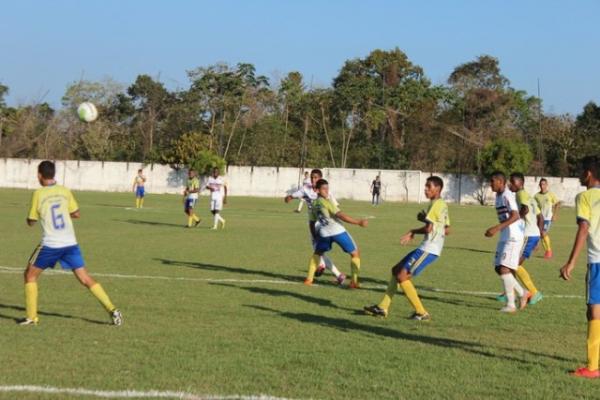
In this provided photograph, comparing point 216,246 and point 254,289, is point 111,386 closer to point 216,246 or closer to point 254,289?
point 254,289

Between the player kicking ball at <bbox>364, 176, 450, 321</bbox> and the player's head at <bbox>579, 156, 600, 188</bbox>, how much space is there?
8.69 feet

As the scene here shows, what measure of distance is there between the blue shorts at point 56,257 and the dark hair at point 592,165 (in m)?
5.29

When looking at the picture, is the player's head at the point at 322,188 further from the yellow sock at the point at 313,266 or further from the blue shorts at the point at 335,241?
the yellow sock at the point at 313,266

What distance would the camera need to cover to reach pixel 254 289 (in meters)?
12.1

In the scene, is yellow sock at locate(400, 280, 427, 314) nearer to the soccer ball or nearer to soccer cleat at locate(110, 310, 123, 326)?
soccer cleat at locate(110, 310, 123, 326)

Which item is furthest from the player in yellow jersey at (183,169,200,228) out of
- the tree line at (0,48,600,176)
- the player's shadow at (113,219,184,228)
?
the tree line at (0,48,600,176)

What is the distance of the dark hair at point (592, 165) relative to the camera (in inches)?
285

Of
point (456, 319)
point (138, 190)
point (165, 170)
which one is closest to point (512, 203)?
point (456, 319)

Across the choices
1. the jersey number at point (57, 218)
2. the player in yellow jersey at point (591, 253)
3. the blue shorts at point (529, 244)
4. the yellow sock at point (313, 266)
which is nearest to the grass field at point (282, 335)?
the yellow sock at point (313, 266)

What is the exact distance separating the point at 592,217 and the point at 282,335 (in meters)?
3.37

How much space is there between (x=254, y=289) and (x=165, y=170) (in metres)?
49.9

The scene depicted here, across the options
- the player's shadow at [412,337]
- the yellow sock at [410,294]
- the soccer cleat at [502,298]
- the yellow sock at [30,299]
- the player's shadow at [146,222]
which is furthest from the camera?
the player's shadow at [146,222]

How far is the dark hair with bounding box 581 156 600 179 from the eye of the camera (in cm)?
723

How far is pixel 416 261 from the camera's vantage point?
970 centimetres
